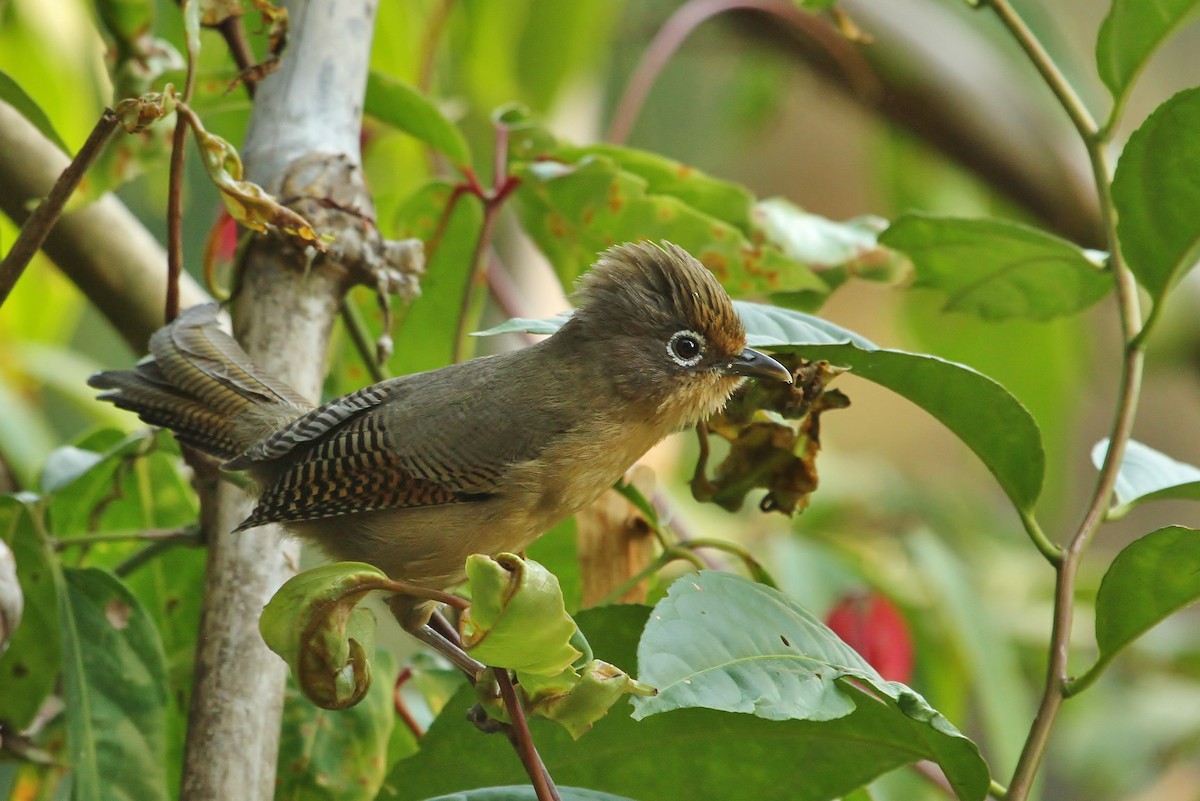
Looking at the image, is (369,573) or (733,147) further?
(733,147)

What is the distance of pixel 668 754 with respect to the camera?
2018 millimetres

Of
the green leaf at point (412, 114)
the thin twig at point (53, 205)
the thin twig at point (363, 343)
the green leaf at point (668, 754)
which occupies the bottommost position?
the green leaf at point (668, 754)

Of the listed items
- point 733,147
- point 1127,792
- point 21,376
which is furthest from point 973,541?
point 21,376

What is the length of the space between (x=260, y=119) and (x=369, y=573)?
46.4 inches

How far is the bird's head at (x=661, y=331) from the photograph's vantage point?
250 centimetres

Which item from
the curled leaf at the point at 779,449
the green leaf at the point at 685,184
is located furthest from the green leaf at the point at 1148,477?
the green leaf at the point at 685,184

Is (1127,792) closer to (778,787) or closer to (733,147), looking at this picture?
(733,147)

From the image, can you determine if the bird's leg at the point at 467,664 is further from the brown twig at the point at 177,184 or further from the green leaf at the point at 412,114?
the green leaf at the point at 412,114

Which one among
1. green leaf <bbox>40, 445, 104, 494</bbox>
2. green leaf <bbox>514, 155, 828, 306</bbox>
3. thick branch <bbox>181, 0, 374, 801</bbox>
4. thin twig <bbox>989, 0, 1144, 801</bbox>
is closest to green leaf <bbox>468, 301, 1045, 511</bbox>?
thin twig <bbox>989, 0, 1144, 801</bbox>

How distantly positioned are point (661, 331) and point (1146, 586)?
1.05m

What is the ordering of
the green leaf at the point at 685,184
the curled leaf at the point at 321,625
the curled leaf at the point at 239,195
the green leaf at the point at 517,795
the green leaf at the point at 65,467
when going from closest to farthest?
the curled leaf at the point at 321,625, the green leaf at the point at 517,795, the curled leaf at the point at 239,195, the green leaf at the point at 65,467, the green leaf at the point at 685,184

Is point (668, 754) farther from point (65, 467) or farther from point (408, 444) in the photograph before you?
point (65, 467)

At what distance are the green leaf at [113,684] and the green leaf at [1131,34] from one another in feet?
6.37

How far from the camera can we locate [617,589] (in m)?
2.45
